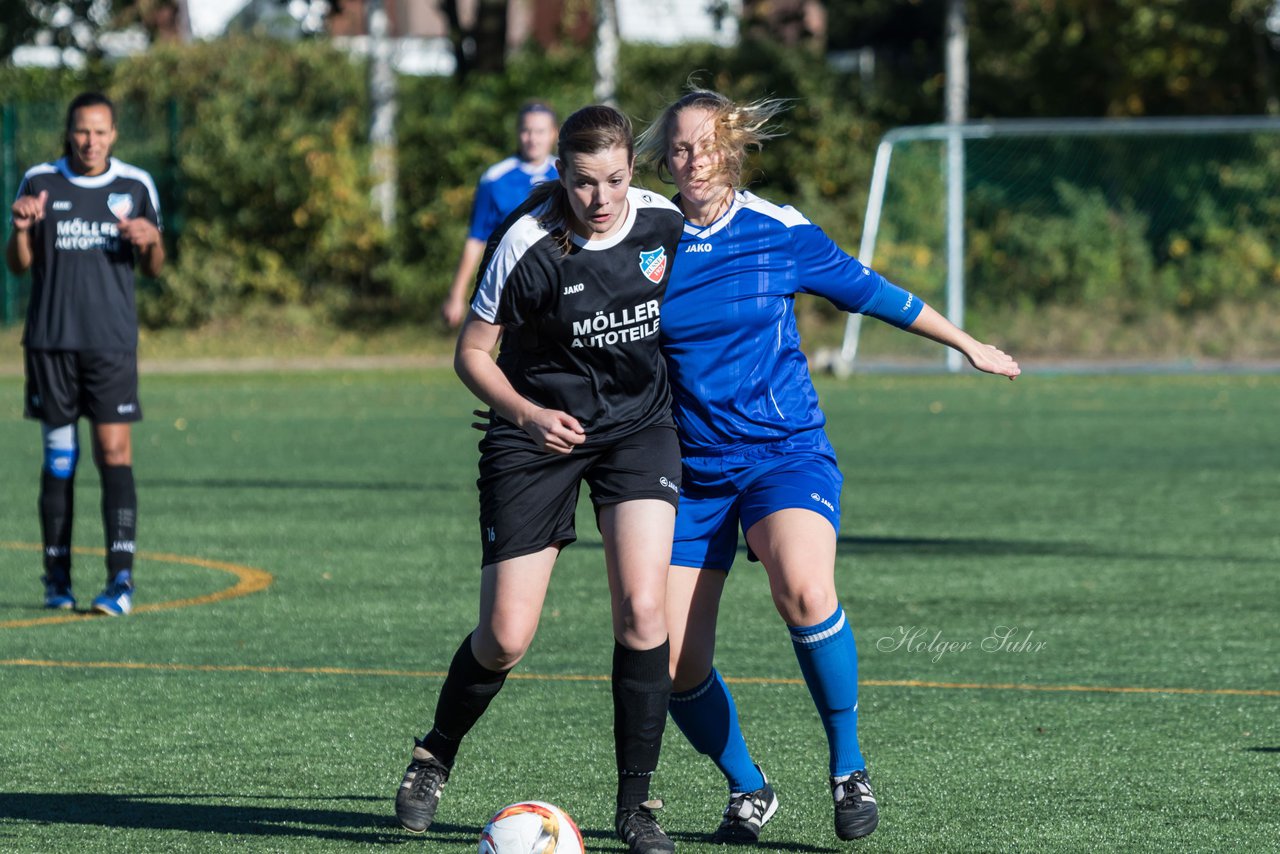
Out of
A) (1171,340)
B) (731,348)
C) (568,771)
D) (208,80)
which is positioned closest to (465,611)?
(568,771)

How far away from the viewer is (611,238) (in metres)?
4.76

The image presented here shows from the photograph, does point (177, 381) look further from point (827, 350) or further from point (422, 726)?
point (422, 726)

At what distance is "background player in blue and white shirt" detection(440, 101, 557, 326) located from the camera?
33.9 feet

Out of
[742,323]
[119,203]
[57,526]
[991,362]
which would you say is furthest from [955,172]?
[742,323]

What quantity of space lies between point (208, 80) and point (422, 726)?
22.9m

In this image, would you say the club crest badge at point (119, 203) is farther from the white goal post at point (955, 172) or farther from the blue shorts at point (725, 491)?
the white goal post at point (955, 172)

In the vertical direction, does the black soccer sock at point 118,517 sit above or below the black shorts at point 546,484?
below

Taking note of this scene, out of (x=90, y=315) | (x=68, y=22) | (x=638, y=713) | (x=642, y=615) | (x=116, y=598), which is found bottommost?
(x=116, y=598)

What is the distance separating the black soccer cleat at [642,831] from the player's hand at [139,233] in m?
4.31

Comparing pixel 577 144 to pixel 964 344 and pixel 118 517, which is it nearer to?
pixel 964 344

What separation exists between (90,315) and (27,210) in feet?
1.68

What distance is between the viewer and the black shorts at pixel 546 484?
4.80 metres

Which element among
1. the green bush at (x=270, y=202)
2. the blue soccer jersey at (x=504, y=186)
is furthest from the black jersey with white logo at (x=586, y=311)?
the green bush at (x=270, y=202)

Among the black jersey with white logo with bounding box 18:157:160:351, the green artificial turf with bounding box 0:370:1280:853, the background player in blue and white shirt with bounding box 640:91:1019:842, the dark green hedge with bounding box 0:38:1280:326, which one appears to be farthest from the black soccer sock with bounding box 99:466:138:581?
the dark green hedge with bounding box 0:38:1280:326
